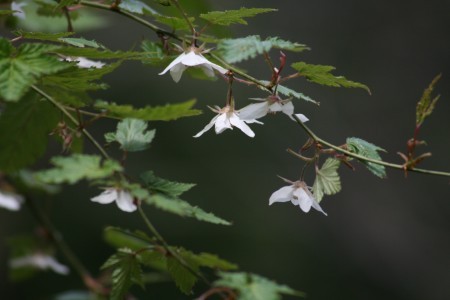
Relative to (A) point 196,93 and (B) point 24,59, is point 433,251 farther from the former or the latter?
(B) point 24,59

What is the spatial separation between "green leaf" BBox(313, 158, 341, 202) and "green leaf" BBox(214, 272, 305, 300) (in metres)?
0.25

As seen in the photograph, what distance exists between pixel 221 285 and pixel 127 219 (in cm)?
267

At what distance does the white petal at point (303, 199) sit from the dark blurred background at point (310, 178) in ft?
7.63

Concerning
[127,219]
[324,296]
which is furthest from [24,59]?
[324,296]

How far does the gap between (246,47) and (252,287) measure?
0.27 meters

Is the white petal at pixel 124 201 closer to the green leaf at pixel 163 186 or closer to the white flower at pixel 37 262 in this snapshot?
the green leaf at pixel 163 186

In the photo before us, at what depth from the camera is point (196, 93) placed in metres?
3.59

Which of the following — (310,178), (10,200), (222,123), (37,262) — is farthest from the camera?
(310,178)

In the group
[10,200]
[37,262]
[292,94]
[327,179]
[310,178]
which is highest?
[292,94]

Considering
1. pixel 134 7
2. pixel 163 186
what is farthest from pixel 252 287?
pixel 134 7

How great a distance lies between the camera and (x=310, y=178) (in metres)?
3.44

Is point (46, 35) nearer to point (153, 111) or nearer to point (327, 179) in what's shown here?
point (153, 111)

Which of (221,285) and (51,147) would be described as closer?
(221,285)

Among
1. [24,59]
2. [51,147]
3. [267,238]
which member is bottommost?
[267,238]
